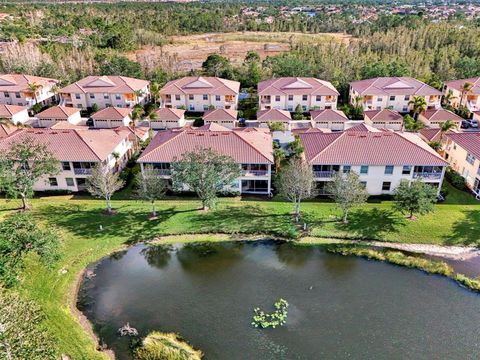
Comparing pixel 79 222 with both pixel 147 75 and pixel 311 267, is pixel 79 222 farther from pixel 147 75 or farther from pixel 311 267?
pixel 147 75

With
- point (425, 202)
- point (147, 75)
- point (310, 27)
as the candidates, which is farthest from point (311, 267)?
point (310, 27)

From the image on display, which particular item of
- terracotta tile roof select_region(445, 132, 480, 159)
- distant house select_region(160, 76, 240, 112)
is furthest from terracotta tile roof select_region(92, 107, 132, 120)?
terracotta tile roof select_region(445, 132, 480, 159)

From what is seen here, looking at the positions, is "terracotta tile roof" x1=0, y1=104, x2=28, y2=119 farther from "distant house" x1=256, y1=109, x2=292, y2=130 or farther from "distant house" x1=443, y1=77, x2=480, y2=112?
"distant house" x1=443, y1=77, x2=480, y2=112

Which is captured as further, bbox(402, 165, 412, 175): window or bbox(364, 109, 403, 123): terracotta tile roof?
bbox(364, 109, 403, 123): terracotta tile roof

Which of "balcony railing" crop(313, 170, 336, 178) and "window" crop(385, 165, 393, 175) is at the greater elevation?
"window" crop(385, 165, 393, 175)

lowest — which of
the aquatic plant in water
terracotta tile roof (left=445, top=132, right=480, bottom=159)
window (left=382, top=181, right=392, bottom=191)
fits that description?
the aquatic plant in water

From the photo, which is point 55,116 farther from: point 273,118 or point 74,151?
point 273,118

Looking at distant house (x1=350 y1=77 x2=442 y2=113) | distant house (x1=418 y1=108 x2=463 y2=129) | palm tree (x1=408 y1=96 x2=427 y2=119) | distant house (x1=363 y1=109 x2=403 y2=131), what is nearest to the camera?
palm tree (x1=408 y1=96 x2=427 y2=119)

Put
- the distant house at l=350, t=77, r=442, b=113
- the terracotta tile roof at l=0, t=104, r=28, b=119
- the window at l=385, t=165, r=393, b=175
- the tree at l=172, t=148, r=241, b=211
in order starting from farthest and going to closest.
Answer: the distant house at l=350, t=77, r=442, b=113
the terracotta tile roof at l=0, t=104, r=28, b=119
the window at l=385, t=165, r=393, b=175
the tree at l=172, t=148, r=241, b=211
